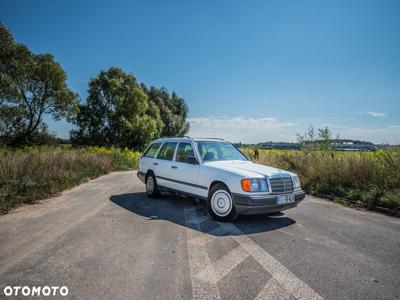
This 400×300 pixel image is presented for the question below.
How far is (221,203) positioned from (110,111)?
2906 centimetres

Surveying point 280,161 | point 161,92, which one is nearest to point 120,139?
point 161,92

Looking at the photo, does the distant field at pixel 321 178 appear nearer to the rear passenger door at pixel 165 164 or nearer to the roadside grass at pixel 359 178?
the roadside grass at pixel 359 178

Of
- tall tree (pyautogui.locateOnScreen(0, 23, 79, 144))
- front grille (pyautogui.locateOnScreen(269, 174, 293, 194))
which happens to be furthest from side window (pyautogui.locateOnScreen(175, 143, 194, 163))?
tall tree (pyautogui.locateOnScreen(0, 23, 79, 144))

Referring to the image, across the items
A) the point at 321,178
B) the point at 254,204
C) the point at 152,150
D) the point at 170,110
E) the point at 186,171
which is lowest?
the point at 254,204

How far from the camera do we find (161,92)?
46.4 metres

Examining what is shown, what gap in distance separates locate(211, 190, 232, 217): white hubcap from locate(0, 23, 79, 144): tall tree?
2111 cm

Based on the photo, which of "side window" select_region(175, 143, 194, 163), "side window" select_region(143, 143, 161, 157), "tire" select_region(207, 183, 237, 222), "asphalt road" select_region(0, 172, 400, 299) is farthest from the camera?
"side window" select_region(143, 143, 161, 157)

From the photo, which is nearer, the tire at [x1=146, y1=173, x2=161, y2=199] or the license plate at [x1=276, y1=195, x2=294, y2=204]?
the license plate at [x1=276, y1=195, x2=294, y2=204]

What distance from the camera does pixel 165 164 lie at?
21.7 feet

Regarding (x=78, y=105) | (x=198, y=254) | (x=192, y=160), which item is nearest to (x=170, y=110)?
(x=78, y=105)

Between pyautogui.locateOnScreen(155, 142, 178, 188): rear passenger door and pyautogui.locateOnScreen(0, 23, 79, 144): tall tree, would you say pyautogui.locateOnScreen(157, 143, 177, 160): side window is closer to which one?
pyautogui.locateOnScreen(155, 142, 178, 188): rear passenger door

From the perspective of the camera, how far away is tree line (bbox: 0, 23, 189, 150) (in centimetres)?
1874

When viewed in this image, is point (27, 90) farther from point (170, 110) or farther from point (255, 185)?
point (170, 110)

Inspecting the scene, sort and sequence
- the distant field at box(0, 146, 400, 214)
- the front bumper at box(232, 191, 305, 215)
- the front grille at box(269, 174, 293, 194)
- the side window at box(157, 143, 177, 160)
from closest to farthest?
the front bumper at box(232, 191, 305, 215) → the front grille at box(269, 174, 293, 194) → the distant field at box(0, 146, 400, 214) → the side window at box(157, 143, 177, 160)
